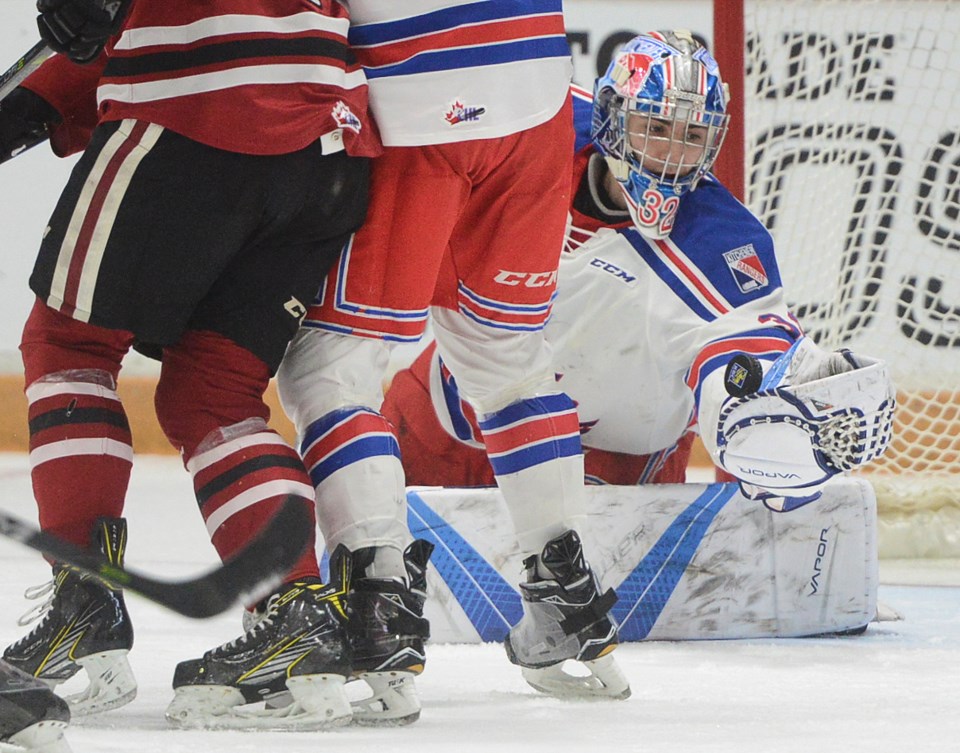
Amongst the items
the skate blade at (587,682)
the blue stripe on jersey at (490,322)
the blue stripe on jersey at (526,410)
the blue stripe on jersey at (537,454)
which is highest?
the blue stripe on jersey at (490,322)

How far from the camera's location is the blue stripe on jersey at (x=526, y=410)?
199 centimetres

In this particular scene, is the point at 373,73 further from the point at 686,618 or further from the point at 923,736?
the point at 686,618

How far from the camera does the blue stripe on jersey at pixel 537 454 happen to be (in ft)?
6.50

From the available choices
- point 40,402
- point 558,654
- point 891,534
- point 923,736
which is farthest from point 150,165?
point 891,534

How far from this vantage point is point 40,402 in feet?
5.27

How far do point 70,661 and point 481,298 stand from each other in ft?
2.21

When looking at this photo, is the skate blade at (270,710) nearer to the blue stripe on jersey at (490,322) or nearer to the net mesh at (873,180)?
the blue stripe on jersey at (490,322)

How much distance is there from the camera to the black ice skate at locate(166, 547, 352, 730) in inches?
60.5

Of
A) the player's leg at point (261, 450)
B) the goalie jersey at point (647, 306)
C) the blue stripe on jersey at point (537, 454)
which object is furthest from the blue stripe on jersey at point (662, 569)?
the player's leg at point (261, 450)

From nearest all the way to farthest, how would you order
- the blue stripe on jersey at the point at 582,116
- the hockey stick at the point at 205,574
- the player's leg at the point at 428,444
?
the hockey stick at the point at 205,574 < the blue stripe on jersey at the point at 582,116 < the player's leg at the point at 428,444

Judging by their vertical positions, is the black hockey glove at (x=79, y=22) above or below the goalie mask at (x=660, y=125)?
above

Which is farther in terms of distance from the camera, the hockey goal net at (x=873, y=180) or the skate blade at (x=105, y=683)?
the hockey goal net at (x=873, y=180)

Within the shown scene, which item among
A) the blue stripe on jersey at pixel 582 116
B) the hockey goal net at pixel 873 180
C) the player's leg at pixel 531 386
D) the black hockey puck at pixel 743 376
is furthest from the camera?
the hockey goal net at pixel 873 180

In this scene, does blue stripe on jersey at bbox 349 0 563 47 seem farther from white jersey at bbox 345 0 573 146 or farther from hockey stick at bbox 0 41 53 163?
hockey stick at bbox 0 41 53 163
